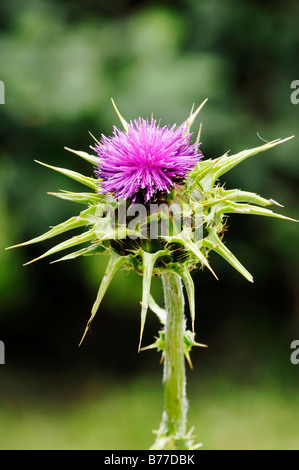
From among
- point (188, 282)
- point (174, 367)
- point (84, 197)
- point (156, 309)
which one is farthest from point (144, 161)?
point (174, 367)

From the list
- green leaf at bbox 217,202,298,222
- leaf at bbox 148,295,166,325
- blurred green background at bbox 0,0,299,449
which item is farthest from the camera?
blurred green background at bbox 0,0,299,449

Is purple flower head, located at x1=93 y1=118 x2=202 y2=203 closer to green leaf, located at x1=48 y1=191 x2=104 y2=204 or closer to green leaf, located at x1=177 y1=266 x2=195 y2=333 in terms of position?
green leaf, located at x1=48 y1=191 x2=104 y2=204

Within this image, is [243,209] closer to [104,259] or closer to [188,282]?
[188,282]

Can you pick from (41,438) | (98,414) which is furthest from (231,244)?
(41,438)

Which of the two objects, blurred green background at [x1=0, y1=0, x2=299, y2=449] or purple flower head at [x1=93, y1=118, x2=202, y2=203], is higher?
blurred green background at [x1=0, y1=0, x2=299, y2=449]

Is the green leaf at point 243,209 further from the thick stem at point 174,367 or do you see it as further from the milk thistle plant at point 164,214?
the thick stem at point 174,367

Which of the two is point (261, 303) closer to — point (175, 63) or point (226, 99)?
point (226, 99)

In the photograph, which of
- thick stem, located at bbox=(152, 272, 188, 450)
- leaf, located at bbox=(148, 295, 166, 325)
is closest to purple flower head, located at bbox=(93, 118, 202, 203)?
thick stem, located at bbox=(152, 272, 188, 450)

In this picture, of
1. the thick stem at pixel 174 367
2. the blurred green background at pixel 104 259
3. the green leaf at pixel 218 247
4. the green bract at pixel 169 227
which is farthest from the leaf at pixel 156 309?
the blurred green background at pixel 104 259
